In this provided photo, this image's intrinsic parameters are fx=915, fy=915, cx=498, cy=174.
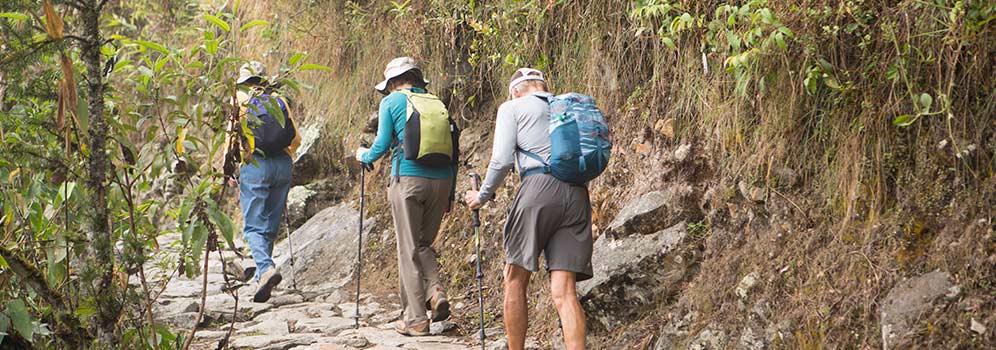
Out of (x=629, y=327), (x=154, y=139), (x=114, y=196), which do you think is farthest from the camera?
(x=629, y=327)

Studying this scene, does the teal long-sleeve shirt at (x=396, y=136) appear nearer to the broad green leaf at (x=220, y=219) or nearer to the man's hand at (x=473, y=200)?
the man's hand at (x=473, y=200)

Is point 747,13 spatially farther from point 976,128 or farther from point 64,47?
point 64,47

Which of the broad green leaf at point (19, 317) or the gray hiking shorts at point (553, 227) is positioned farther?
the gray hiking shorts at point (553, 227)

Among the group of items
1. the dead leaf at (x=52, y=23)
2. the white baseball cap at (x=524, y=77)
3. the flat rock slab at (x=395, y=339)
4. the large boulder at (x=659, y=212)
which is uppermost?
the dead leaf at (x=52, y=23)

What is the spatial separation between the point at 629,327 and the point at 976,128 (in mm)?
2516

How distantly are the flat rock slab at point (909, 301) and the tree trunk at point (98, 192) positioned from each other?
3.70 m

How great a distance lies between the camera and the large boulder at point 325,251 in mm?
9828

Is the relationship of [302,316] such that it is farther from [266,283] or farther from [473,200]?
[473,200]

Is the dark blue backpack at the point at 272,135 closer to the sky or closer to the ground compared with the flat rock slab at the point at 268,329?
closer to the sky

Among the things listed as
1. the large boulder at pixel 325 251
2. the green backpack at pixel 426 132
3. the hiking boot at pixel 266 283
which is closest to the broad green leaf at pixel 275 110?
the green backpack at pixel 426 132

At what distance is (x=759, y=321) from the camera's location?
17.2 feet

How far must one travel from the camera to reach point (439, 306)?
23.9 feet

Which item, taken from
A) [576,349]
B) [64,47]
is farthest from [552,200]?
[64,47]

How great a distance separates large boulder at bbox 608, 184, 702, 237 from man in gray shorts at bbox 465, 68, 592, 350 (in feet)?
3.40
